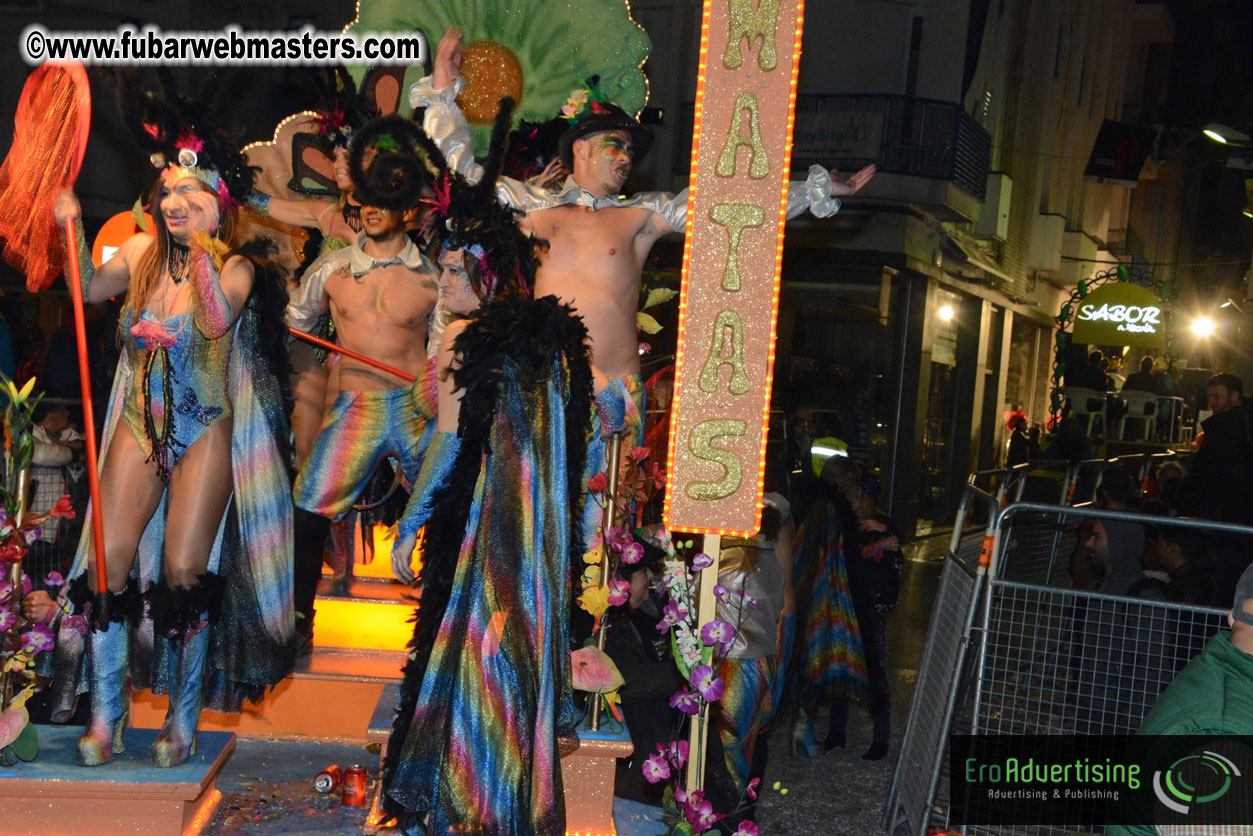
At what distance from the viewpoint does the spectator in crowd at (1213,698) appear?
2801mm

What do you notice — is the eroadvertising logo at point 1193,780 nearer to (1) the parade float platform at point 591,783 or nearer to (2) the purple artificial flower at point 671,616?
(2) the purple artificial flower at point 671,616

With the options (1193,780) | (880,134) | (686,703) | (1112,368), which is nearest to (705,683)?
(686,703)

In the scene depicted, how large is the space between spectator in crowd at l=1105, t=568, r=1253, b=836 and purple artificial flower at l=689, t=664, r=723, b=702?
1.11 m

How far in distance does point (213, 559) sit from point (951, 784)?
2.79 metres

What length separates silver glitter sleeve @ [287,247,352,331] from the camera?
5160 mm

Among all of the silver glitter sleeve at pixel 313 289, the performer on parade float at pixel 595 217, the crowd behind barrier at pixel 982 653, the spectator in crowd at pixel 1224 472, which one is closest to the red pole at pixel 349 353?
the silver glitter sleeve at pixel 313 289

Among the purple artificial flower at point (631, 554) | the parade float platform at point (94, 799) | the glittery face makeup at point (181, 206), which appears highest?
the glittery face makeup at point (181, 206)

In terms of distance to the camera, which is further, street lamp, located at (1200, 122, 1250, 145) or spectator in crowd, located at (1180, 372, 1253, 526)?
street lamp, located at (1200, 122, 1250, 145)

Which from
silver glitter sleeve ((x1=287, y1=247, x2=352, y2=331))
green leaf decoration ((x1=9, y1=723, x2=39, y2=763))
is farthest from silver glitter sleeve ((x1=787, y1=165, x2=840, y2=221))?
green leaf decoration ((x1=9, y1=723, x2=39, y2=763))

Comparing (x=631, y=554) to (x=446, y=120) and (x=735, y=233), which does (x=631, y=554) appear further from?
(x=446, y=120)

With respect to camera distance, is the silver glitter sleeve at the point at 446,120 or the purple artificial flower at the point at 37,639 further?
the silver glitter sleeve at the point at 446,120

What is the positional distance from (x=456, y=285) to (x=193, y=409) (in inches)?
38.2

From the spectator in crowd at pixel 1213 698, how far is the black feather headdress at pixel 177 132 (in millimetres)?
3216

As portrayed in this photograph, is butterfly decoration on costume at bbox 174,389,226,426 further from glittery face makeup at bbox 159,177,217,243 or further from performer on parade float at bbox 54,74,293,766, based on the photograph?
glittery face makeup at bbox 159,177,217,243
